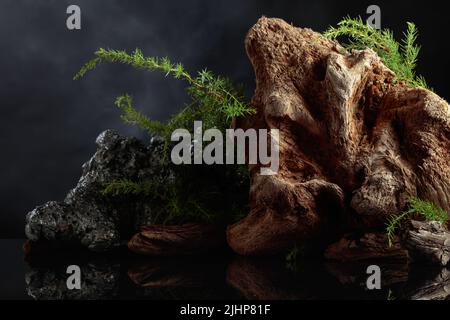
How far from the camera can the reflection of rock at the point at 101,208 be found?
2613 mm

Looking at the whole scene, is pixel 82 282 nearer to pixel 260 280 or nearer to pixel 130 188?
pixel 260 280

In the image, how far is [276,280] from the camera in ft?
6.52

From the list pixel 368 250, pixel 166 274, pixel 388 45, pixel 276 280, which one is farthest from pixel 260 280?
pixel 388 45

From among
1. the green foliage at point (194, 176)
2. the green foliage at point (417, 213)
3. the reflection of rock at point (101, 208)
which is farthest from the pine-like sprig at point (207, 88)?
the green foliage at point (417, 213)

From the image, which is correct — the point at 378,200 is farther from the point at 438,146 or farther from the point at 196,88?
the point at 196,88

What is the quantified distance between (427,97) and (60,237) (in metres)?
1.64

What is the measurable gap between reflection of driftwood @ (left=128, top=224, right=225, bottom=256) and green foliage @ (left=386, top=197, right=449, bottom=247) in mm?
782

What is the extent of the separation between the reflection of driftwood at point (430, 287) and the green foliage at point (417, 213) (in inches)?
8.3

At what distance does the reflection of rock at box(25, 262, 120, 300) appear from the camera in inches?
72.6

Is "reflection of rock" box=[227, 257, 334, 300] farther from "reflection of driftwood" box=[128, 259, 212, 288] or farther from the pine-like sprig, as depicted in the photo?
the pine-like sprig

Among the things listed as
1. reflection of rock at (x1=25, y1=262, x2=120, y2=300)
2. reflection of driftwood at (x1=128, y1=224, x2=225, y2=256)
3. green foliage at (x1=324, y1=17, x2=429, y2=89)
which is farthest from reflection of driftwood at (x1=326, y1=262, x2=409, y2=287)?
green foliage at (x1=324, y1=17, x2=429, y2=89)

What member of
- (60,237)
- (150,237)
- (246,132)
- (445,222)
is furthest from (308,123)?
(60,237)

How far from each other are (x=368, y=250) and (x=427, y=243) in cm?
22

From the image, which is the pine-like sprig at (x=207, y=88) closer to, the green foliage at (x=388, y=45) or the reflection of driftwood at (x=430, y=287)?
the green foliage at (x=388, y=45)
